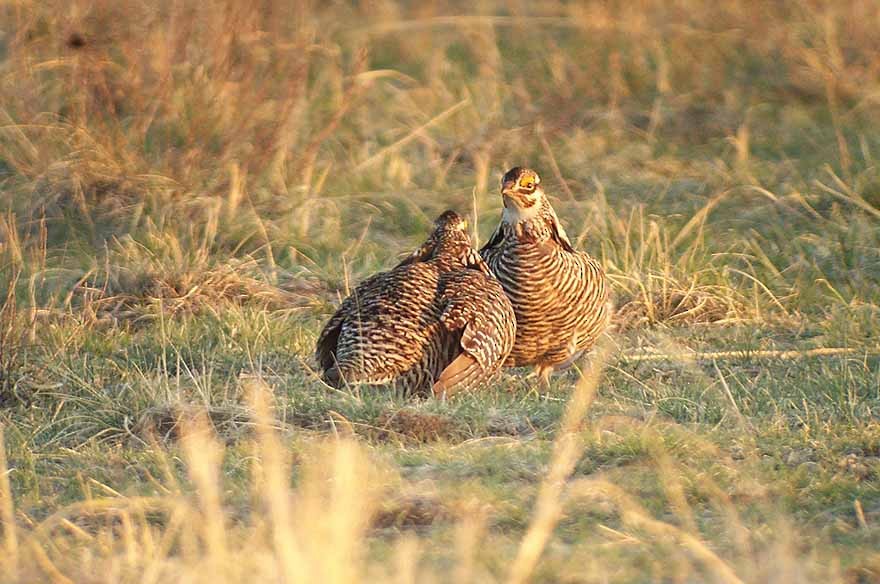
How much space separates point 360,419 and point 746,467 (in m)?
1.24

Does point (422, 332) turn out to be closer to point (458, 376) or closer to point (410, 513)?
point (458, 376)

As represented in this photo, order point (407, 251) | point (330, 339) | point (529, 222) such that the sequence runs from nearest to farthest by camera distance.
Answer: point (330, 339), point (529, 222), point (407, 251)

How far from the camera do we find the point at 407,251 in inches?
302

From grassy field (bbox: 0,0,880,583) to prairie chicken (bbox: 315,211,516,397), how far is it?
0.47 ft

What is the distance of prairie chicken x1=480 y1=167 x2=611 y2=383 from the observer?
18.7 feet

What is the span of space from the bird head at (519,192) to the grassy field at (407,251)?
0.68 meters

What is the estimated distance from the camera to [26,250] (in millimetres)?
7391

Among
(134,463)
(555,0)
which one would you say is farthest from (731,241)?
(555,0)

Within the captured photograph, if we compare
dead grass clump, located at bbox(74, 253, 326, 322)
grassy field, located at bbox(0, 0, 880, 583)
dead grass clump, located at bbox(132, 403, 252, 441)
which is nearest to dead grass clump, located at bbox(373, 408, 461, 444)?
grassy field, located at bbox(0, 0, 880, 583)

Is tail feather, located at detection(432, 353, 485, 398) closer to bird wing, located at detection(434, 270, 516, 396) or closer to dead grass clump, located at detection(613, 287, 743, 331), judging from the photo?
bird wing, located at detection(434, 270, 516, 396)

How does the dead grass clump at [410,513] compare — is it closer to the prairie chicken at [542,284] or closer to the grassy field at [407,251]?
the grassy field at [407,251]

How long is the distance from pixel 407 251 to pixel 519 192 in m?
1.86

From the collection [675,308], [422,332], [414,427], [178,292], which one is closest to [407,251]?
[178,292]

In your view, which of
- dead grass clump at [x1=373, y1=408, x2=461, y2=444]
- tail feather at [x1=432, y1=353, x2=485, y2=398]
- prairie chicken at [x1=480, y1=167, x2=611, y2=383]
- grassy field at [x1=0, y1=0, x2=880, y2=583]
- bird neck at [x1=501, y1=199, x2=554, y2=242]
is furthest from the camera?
bird neck at [x1=501, y1=199, x2=554, y2=242]
